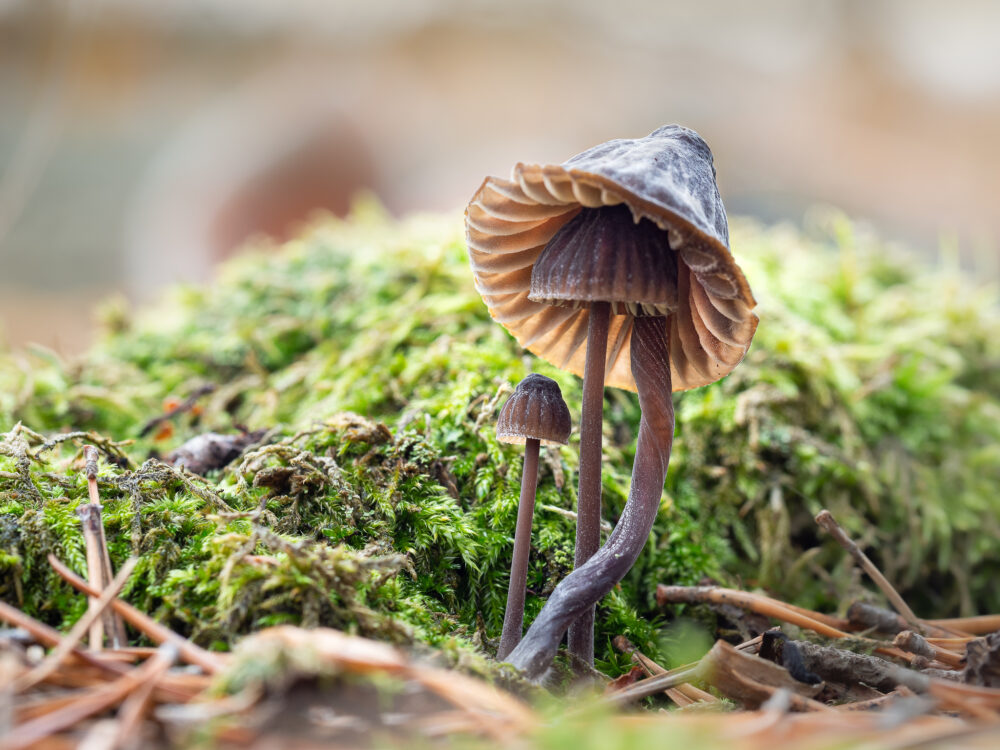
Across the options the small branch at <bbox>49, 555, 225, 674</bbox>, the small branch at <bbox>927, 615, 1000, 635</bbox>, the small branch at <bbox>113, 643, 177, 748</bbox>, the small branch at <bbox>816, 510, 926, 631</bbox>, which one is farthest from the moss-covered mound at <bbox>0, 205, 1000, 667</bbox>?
the small branch at <bbox>816, 510, 926, 631</bbox>

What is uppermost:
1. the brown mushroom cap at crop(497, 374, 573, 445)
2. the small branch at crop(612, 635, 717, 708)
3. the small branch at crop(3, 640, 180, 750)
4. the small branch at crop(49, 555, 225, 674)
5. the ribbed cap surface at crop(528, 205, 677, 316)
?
the ribbed cap surface at crop(528, 205, 677, 316)

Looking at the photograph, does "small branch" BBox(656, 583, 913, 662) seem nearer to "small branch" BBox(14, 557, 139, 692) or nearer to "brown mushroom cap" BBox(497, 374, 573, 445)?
"brown mushroom cap" BBox(497, 374, 573, 445)

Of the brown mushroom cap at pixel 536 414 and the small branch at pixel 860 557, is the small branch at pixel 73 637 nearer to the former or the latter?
the brown mushroom cap at pixel 536 414

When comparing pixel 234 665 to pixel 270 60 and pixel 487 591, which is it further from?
pixel 270 60

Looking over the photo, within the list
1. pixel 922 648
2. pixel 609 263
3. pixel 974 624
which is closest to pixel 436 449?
pixel 609 263

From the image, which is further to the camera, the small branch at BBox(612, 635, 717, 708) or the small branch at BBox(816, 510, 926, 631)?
the small branch at BBox(816, 510, 926, 631)

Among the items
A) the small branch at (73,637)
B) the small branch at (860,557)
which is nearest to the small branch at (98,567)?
the small branch at (73,637)

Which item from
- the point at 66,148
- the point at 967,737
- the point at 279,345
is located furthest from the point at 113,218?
the point at 967,737
